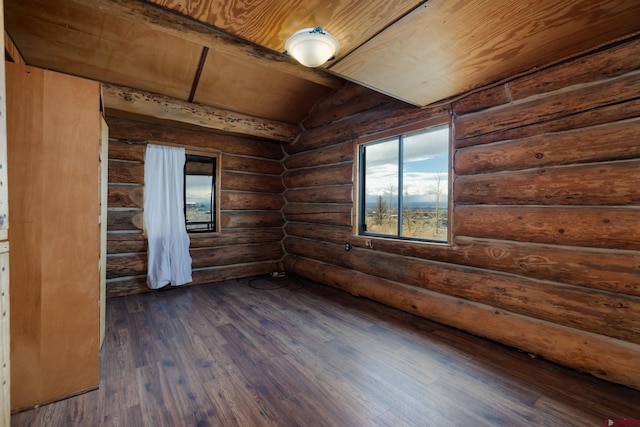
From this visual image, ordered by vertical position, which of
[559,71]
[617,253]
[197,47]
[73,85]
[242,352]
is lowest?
[242,352]

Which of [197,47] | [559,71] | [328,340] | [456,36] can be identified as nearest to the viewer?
[456,36]

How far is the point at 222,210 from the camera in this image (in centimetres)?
470

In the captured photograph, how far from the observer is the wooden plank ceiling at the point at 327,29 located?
165cm

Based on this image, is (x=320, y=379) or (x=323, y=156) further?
(x=323, y=156)

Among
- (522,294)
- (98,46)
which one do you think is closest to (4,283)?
(98,46)

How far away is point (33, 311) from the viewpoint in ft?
5.58

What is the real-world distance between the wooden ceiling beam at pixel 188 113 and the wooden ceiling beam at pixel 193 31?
1.20 meters

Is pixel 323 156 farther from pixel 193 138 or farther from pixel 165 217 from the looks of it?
pixel 165 217

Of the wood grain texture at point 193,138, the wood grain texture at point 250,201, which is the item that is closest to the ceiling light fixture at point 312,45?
the wood grain texture at point 193,138

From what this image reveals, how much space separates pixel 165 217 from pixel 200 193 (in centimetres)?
77

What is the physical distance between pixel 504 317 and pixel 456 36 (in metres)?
2.34

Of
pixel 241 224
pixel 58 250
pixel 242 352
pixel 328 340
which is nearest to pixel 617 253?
pixel 328 340

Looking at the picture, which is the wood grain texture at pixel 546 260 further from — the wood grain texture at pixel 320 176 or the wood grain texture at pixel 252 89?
the wood grain texture at pixel 252 89

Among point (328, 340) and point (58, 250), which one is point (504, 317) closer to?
point (328, 340)
